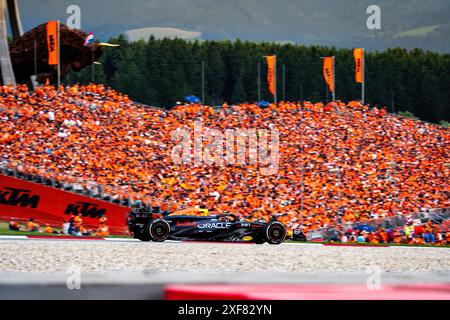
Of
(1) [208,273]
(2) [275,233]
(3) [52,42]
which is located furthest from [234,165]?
(1) [208,273]

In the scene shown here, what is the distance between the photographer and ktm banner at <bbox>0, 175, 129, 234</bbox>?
24.0 m

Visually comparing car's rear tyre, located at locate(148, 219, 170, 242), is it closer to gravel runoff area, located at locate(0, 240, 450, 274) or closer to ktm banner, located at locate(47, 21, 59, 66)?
gravel runoff area, located at locate(0, 240, 450, 274)

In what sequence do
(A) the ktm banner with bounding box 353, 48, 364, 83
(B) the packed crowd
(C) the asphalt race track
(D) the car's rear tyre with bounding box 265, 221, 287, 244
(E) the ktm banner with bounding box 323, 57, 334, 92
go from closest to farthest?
(C) the asphalt race track < (D) the car's rear tyre with bounding box 265, 221, 287, 244 < (B) the packed crowd < (A) the ktm banner with bounding box 353, 48, 364, 83 < (E) the ktm banner with bounding box 323, 57, 334, 92

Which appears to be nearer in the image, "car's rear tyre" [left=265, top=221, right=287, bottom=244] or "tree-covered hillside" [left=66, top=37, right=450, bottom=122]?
"car's rear tyre" [left=265, top=221, right=287, bottom=244]

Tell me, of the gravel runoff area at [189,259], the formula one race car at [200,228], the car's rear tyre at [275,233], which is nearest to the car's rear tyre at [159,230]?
the formula one race car at [200,228]

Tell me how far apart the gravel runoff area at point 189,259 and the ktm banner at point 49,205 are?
766 cm

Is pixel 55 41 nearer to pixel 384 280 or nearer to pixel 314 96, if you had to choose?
pixel 384 280

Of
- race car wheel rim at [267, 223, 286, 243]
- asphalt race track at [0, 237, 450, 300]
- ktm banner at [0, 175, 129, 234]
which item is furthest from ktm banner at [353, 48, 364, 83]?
asphalt race track at [0, 237, 450, 300]

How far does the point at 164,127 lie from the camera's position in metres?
31.6

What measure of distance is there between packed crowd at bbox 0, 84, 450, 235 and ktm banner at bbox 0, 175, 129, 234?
24.9 inches

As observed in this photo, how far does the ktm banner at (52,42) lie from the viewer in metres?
36.0

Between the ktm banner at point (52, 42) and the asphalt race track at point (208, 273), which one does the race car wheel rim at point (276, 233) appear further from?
the ktm banner at point (52, 42)

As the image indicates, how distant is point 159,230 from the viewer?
19062 millimetres

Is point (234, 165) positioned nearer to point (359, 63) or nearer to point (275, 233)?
point (275, 233)
